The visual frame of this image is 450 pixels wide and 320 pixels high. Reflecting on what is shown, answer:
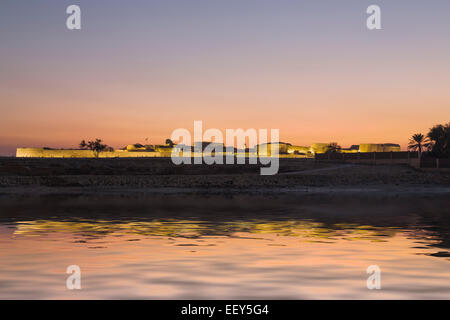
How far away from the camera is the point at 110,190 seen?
71188 mm

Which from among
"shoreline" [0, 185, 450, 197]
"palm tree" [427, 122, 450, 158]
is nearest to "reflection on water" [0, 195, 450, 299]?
"shoreline" [0, 185, 450, 197]

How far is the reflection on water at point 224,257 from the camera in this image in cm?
1248

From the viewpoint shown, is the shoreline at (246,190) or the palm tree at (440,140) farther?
the palm tree at (440,140)

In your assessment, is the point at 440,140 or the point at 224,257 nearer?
the point at 224,257

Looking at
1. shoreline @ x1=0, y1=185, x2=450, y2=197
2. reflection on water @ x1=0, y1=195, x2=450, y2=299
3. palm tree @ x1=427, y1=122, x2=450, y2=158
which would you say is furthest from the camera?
palm tree @ x1=427, y1=122, x2=450, y2=158

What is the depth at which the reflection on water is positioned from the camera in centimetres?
1248

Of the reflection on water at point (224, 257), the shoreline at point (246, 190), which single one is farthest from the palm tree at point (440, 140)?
the reflection on water at point (224, 257)

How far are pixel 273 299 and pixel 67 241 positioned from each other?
1177 centimetres

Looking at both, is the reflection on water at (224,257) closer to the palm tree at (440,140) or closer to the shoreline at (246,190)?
the shoreline at (246,190)

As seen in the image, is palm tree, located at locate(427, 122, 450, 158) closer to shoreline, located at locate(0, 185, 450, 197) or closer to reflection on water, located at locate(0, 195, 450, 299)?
shoreline, located at locate(0, 185, 450, 197)

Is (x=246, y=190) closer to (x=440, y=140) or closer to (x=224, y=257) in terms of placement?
(x=224, y=257)

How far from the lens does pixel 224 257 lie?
56.6 feet

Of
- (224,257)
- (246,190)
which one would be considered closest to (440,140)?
(246,190)
